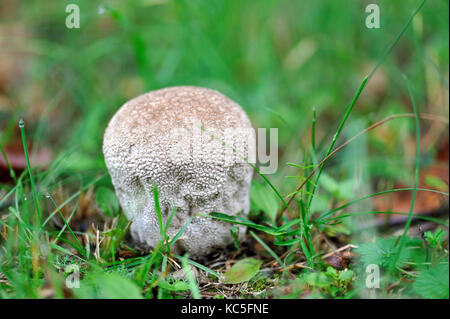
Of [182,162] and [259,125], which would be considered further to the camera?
[259,125]

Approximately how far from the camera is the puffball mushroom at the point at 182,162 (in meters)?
1.32

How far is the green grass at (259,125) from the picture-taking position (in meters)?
1.30

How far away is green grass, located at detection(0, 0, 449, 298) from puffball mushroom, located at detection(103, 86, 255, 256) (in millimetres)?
73

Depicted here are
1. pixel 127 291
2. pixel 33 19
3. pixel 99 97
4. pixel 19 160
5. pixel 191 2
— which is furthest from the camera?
pixel 33 19

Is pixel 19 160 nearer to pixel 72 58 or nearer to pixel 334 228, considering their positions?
pixel 72 58

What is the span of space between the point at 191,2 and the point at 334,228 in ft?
7.73

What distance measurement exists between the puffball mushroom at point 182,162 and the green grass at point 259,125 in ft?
0.24

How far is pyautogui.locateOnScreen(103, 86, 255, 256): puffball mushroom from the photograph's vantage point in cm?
132

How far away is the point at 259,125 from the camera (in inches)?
106

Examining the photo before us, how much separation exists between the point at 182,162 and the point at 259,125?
57.2 inches
